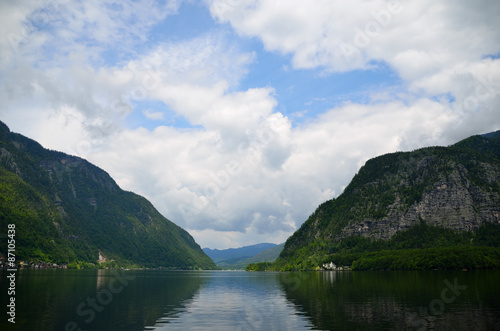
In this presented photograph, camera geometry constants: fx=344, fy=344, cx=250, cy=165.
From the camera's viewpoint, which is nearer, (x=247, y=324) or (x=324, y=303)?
(x=247, y=324)

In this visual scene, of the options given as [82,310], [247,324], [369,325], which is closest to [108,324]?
[82,310]

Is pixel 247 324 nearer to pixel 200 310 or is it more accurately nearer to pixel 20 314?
pixel 200 310

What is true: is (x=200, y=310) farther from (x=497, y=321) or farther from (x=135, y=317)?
(x=497, y=321)

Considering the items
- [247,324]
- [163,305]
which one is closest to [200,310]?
[163,305]

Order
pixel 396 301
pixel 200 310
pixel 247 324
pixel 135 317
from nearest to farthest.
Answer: pixel 247 324, pixel 135 317, pixel 200 310, pixel 396 301

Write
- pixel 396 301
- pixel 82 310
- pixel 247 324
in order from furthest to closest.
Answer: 1. pixel 396 301
2. pixel 82 310
3. pixel 247 324

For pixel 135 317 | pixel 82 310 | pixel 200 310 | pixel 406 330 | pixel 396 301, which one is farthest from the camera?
pixel 396 301

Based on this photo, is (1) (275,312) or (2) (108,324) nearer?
(2) (108,324)

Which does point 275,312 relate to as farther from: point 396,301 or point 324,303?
point 396,301

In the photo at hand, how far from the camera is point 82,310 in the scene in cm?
5525

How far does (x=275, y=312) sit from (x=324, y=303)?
1322 cm

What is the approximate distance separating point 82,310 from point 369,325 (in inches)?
1721

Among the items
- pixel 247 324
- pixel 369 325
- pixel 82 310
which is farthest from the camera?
pixel 82 310

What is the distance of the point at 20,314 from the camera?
4856 centimetres
